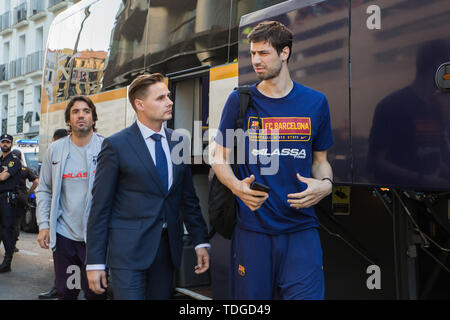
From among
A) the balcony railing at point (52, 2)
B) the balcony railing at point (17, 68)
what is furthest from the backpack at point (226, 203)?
the balcony railing at point (17, 68)

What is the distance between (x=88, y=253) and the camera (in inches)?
127

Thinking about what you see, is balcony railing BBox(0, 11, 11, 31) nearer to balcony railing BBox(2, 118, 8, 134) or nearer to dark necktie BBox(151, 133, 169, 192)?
balcony railing BBox(2, 118, 8, 134)

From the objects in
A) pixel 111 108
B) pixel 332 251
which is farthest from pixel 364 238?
pixel 111 108

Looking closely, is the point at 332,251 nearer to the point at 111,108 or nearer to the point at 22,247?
the point at 111,108

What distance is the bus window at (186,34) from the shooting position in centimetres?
543

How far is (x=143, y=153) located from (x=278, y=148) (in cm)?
82

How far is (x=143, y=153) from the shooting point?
333 cm

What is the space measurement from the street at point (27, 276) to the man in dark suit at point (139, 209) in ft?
13.6

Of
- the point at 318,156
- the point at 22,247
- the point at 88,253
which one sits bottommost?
the point at 22,247

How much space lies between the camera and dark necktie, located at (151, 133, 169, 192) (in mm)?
3379

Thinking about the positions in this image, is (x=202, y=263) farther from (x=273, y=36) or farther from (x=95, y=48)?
(x=95, y=48)

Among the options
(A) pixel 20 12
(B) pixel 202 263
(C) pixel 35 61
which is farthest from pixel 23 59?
(B) pixel 202 263

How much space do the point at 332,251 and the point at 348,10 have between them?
181 cm

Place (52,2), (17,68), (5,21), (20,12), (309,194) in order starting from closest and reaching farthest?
1. (309,194)
2. (52,2)
3. (17,68)
4. (20,12)
5. (5,21)
